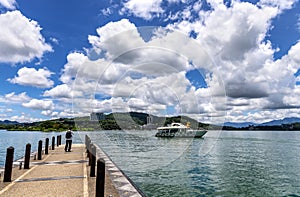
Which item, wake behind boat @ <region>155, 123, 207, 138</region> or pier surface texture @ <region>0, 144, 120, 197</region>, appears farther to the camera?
wake behind boat @ <region>155, 123, 207, 138</region>

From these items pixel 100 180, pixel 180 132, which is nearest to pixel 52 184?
pixel 100 180

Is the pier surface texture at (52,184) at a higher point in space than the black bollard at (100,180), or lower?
lower

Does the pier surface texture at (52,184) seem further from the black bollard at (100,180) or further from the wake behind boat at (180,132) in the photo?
the wake behind boat at (180,132)

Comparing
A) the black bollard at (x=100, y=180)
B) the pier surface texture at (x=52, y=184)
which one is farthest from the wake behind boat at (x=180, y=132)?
the black bollard at (x=100, y=180)

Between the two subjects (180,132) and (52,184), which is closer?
(52,184)

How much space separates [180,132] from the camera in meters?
78.9

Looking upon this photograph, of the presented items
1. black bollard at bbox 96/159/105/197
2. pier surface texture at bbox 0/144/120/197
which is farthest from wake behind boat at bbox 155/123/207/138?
black bollard at bbox 96/159/105/197

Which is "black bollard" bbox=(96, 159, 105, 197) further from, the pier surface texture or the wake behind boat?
the wake behind boat

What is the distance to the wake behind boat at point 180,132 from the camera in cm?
7669

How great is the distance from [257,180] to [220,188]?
4.18m

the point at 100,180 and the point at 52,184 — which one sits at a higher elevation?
the point at 100,180

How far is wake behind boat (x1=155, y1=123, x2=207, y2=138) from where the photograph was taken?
252ft

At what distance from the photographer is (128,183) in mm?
10664

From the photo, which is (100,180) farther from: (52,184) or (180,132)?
(180,132)
